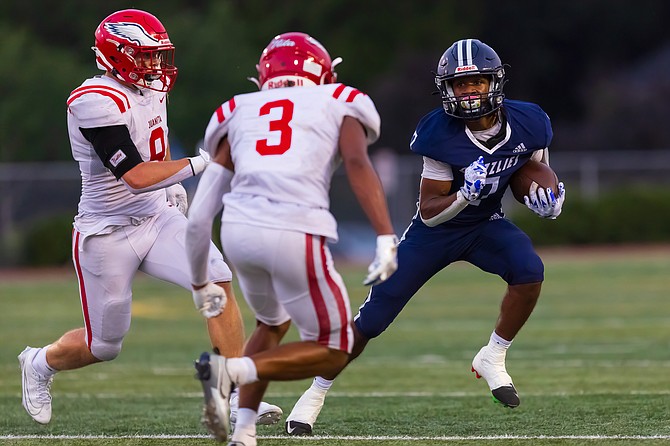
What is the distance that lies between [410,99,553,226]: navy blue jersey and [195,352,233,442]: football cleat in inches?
72.5

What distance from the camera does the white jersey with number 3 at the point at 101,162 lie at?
617 cm

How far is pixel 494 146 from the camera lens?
6.23 meters

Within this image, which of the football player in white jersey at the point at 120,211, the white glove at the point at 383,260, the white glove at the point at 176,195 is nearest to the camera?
the white glove at the point at 383,260

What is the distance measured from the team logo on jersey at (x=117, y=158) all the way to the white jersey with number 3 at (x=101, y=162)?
233mm

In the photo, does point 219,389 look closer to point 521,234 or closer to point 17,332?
point 521,234

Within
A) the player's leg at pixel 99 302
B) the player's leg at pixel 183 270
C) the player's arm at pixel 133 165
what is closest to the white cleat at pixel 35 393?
the player's leg at pixel 99 302

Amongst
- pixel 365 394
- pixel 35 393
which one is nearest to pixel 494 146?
pixel 365 394

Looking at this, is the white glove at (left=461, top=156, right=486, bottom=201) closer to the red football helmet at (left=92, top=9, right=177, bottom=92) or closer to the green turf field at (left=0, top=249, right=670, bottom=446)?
the green turf field at (left=0, top=249, right=670, bottom=446)

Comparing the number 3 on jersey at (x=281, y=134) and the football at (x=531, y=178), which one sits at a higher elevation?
the number 3 on jersey at (x=281, y=134)

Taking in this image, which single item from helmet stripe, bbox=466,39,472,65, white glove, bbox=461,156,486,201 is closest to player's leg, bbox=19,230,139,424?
white glove, bbox=461,156,486,201

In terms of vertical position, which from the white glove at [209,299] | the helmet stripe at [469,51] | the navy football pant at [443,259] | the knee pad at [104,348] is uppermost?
the helmet stripe at [469,51]

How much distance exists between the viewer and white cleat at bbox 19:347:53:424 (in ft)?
20.9

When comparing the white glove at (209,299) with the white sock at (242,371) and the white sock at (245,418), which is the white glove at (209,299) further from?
the white sock at (245,418)

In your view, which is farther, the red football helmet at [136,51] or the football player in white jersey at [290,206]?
the red football helmet at [136,51]
